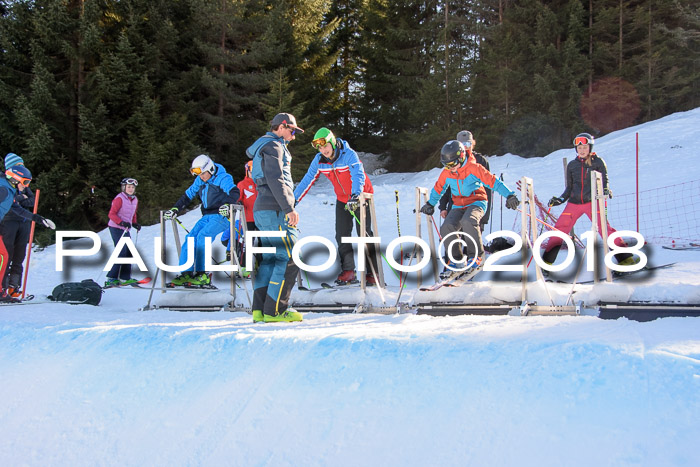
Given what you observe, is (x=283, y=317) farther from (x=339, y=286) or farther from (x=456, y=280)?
(x=456, y=280)

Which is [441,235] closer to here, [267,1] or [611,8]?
[267,1]

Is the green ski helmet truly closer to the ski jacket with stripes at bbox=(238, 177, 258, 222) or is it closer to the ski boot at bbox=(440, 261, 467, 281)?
the ski jacket with stripes at bbox=(238, 177, 258, 222)

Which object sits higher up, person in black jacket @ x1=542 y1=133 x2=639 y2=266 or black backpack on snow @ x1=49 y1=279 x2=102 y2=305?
person in black jacket @ x1=542 y1=133 x2=639 y2=266

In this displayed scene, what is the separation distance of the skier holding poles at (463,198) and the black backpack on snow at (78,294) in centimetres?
465

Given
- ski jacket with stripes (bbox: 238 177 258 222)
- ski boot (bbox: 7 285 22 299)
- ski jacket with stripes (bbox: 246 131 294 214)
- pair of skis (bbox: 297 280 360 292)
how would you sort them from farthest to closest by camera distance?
ski jacket with stripes (bbox: 238 177 258 222) → ski boot (bbox: 7 285 22 299) → pair of skis (bbox: 297 280 360 292) → ski jacket with stripes (bbox: 246 131 294 214)

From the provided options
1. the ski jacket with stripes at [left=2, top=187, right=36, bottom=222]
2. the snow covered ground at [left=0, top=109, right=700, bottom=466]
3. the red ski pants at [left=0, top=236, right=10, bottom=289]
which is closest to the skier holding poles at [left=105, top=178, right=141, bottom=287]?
the ski jacket with stripes at [left=2, top=187, right=36, bottom=222]

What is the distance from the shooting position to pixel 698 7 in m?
25.2

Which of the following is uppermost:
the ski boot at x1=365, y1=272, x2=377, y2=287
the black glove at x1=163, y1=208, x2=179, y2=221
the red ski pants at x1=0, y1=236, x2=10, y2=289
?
the black glove at x1=163, y1=208, x2=179, y2=221

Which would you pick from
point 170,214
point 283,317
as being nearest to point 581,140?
point 283,317

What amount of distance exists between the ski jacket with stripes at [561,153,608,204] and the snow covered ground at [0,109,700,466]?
2.33m

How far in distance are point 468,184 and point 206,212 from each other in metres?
3.24

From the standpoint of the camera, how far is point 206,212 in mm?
7277

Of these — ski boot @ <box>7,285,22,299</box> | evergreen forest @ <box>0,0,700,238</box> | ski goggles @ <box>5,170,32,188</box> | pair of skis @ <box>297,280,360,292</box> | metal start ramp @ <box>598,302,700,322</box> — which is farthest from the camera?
evergreen forest @ <box>0,0,700,238</box>

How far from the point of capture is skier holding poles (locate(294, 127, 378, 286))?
261 inches
